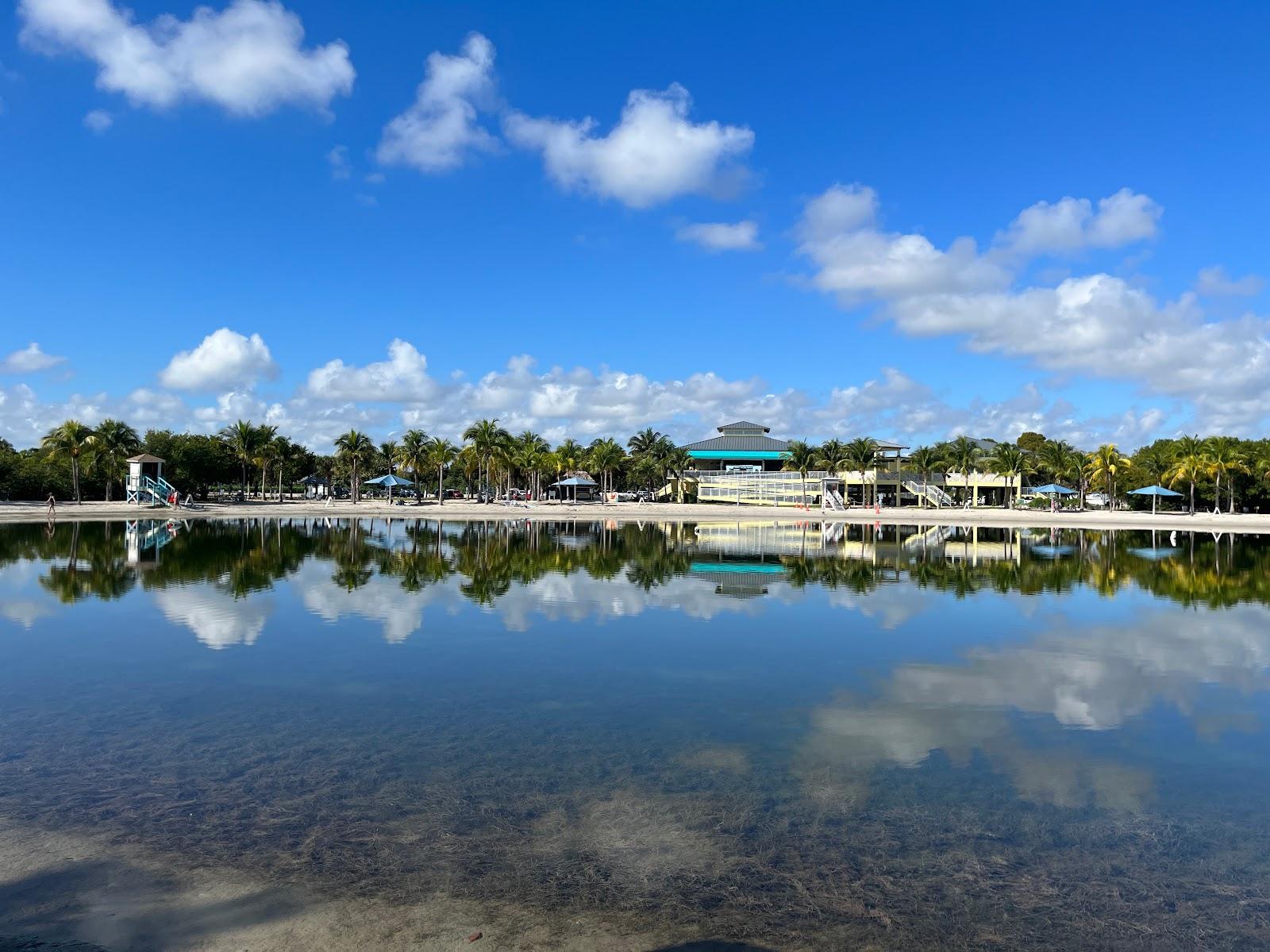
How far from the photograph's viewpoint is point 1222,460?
8256cm

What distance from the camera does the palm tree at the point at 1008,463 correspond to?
10169 centimetres

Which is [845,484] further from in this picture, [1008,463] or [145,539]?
[145,539]

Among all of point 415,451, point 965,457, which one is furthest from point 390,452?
point 965,457

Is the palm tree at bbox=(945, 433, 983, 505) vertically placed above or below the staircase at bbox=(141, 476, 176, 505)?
above

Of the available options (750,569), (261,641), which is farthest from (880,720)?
(750,569)

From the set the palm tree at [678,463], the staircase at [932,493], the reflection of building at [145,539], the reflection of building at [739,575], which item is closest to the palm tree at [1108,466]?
the staircase at [932,493]

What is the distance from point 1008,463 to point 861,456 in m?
17.8

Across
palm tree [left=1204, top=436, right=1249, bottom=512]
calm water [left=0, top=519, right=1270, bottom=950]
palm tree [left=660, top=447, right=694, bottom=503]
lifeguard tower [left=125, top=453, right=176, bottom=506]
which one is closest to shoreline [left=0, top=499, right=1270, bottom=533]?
lifeguard tower [left=125, top=453, right=176, bottom=506]

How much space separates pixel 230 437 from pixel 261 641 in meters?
84.6

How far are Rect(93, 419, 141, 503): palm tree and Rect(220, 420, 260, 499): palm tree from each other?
9.00m

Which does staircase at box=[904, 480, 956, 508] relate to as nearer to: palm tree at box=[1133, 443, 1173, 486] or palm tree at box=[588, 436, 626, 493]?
palm tree at box=[1133, 443, 1173, 486]

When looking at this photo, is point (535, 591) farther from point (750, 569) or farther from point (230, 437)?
point (230, 437)

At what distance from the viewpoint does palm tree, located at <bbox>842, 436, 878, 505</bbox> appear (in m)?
103

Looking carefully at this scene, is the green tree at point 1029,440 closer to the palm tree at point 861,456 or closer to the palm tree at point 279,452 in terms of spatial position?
the palm tree at point 861,456
